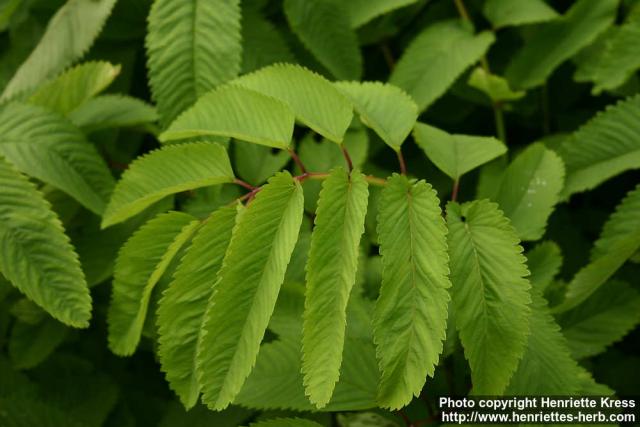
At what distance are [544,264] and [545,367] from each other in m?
0.21

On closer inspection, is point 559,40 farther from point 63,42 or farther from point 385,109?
point 63,42

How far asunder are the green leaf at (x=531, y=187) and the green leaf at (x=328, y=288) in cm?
35

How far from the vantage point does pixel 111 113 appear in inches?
46.6

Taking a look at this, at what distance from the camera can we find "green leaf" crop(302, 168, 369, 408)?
74 cm

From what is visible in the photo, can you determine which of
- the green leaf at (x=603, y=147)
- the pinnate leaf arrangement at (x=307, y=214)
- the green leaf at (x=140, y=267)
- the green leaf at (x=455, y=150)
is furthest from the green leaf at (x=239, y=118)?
the green leaf at (x=603, y=147)

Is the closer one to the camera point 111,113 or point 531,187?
point 531,187

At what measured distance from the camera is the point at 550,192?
1045 mm

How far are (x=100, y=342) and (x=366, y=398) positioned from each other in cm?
66

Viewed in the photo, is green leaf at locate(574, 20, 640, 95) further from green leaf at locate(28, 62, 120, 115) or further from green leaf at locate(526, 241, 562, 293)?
green leaf at locate(28, 62, 120, 115)

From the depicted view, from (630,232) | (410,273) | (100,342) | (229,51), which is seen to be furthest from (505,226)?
(100,342)

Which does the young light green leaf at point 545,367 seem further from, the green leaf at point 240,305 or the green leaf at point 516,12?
the green leaf at point 516,12

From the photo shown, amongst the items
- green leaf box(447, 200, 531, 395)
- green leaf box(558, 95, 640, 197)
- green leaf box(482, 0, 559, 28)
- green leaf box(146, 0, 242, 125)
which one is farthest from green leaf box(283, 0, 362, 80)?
green leaf box(447, 200, 531, 395)

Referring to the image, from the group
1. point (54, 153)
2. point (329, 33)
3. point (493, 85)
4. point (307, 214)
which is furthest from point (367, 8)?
point (54, 153)

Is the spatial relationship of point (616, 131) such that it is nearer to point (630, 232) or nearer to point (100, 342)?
point (630, 232)
